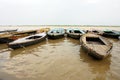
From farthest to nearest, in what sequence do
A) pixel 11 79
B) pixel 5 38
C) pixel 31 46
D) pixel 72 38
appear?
1. pixel 72 38
2. pixel 5 38
3. pixel 31 46
4. pixel 11 79

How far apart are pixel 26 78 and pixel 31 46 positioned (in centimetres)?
615

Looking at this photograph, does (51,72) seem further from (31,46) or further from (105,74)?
(31,46)

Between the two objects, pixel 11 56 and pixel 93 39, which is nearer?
pixel 11 56

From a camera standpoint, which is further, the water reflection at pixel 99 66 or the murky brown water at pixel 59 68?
the water reflection at pixel 99 66

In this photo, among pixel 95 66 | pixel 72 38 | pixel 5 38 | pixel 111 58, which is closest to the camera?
pixel 95 66

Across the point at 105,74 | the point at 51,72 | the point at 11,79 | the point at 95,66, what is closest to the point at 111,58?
the point at 95,66

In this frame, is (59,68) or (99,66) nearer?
(59,68)

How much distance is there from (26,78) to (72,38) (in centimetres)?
1081

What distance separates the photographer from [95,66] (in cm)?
716

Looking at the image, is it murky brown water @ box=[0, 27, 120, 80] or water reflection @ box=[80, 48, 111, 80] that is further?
water reflection @ box=[80, 48, 111, 80]

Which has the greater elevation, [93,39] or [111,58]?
[93,39]

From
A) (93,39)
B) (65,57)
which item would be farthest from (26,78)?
(93,39)

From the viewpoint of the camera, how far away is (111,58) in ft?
28.3

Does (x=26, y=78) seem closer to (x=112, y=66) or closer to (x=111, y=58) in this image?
(x=112, y=66)
